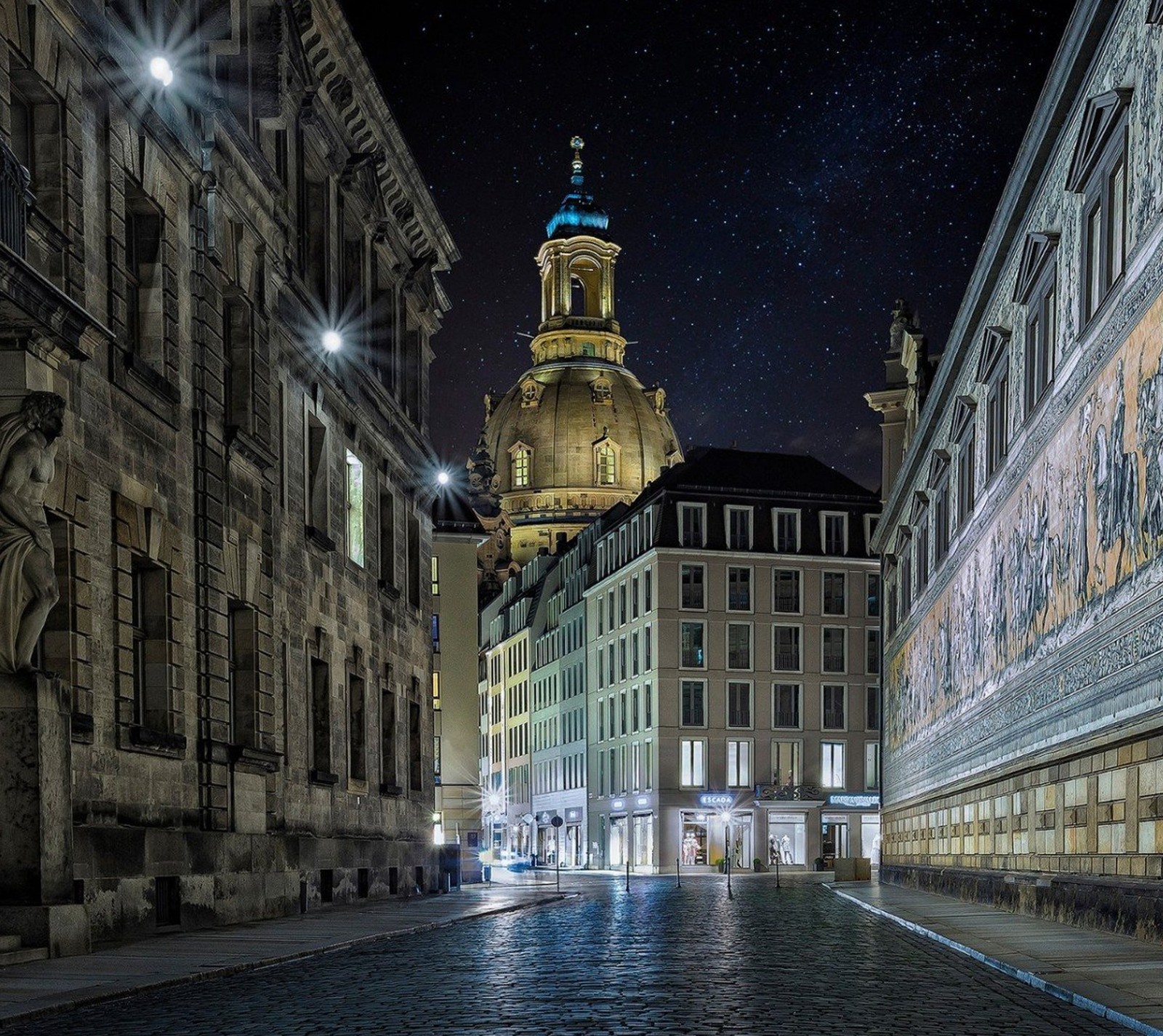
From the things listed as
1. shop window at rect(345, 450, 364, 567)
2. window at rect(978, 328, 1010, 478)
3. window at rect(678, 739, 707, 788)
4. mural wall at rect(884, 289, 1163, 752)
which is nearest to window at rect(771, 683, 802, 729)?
window at rect(678, 739, 707, 788)

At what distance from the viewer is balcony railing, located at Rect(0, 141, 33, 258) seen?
20031mm

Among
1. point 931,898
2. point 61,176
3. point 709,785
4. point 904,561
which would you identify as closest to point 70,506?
point 61,176

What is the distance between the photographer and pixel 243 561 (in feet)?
103

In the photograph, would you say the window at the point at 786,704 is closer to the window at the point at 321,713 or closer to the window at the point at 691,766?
the window at the point at 691,766

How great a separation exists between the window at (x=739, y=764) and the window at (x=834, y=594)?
8.90m

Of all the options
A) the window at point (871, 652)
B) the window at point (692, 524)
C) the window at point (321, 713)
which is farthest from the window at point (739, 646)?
the window at point (321, 713)

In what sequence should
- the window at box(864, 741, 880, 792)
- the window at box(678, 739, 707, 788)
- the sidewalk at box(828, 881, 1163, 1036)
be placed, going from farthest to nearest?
the window at box(864, 741, 880, 792) → the window at box(678, 739, 707, 788) → the sidewalk at box(828, 881, 1163, 1036)

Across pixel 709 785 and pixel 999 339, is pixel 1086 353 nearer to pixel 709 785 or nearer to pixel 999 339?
pixel 999 339

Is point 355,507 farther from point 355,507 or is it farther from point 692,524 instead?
point 692,524

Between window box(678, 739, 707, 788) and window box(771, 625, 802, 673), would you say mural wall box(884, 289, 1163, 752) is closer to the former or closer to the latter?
window box(678, 739, 707, 788)

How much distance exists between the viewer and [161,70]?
27062mm

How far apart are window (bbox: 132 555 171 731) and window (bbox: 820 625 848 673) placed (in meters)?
76.5

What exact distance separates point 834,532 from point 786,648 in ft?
24.2

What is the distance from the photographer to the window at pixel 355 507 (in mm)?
43500
